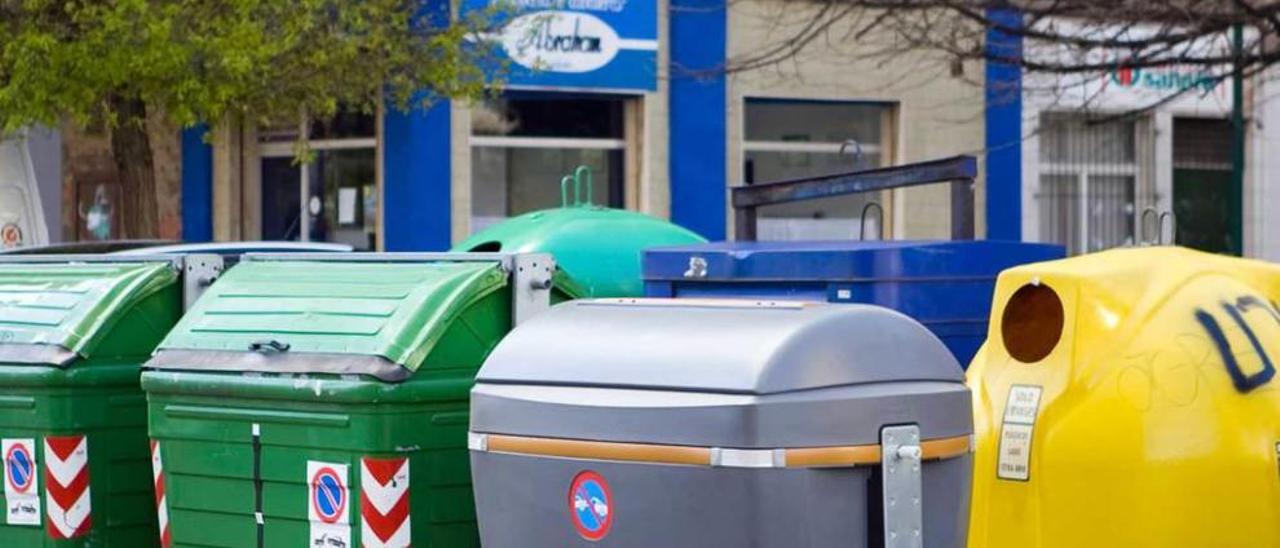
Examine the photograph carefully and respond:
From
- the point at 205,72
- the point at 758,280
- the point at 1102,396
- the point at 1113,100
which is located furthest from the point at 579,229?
the point at 1113,100

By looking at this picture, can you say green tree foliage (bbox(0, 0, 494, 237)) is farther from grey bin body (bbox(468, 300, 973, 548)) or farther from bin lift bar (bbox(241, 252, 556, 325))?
grey bin body (bbox(468, 300, 973, 548))

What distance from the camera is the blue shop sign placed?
57.1 feet

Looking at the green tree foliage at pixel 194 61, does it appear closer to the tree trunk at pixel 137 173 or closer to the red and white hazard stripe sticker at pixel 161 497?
the tree trunk at pixel 137 173

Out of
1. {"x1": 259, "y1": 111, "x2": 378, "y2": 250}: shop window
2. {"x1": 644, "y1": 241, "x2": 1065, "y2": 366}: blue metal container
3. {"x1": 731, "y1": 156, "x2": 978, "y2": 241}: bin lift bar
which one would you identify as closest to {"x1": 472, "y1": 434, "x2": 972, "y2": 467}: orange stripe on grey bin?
{"x1": 644, "y1": 241, "x2": 1065, "y2": 366}: blue metal container

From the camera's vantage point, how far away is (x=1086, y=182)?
21453 mm

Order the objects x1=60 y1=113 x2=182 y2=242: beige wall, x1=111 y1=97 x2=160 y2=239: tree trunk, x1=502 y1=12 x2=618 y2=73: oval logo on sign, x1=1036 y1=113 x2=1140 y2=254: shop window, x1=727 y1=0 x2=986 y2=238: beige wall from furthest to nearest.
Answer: x1=1036 y1=113 x2=1140 y2=254: shop window, x1=727 y1=0 x2=986 y2=238: beige wall, x1=60 y1=113 x2=182 y2=242: beige wall, x1=502 y1=12 x2=618 y2=73: oval logo on sign, x1=111 y1=97 x2=160 y2=239: tree trunk

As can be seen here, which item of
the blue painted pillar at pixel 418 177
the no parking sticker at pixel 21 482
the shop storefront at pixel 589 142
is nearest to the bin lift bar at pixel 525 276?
the no parking sticker at pixel 21 482

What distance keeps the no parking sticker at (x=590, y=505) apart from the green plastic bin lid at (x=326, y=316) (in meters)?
1.20

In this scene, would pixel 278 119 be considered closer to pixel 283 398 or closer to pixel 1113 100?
pixel 1113 100

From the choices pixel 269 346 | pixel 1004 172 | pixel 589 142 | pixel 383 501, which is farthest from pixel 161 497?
pixel 1004 172

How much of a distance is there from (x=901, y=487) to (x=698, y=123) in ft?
46.2

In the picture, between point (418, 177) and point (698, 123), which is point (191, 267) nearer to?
point (418, 177)

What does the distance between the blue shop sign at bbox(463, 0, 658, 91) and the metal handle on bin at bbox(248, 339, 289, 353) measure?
35.7ft

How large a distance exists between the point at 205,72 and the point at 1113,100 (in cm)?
1067
